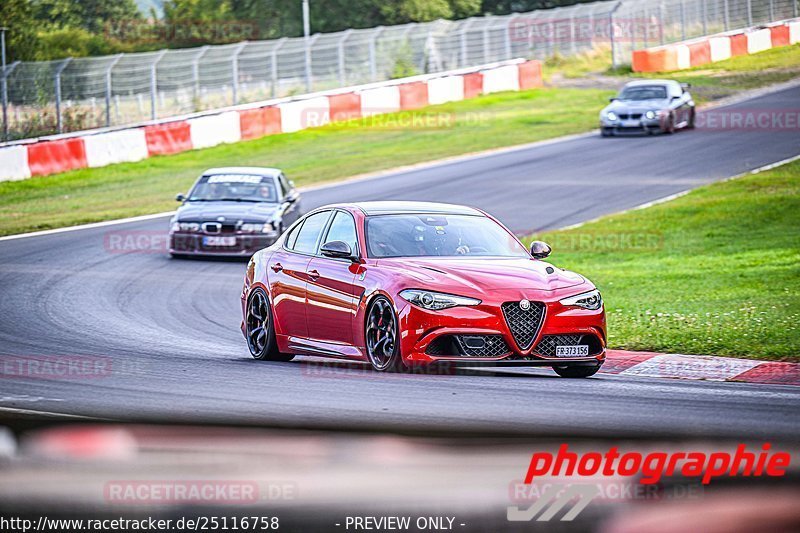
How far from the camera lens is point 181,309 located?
16.5 metres

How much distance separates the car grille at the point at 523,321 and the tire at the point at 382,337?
871mm

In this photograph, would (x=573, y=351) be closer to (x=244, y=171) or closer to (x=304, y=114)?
(x=244, y=171)

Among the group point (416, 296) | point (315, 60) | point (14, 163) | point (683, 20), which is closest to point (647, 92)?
point (315, 60)

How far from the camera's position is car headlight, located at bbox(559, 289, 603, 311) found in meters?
10.6

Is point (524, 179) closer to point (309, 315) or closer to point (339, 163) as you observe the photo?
point (339, 163)

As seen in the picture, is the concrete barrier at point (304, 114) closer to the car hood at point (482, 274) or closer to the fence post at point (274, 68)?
the fence post at point (274, 68)

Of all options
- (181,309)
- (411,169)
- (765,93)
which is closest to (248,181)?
(181,309)

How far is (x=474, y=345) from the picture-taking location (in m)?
10.2

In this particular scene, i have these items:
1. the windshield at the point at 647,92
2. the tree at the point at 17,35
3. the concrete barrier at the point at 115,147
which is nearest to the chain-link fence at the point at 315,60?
the concrete barrier at the point at 115,147

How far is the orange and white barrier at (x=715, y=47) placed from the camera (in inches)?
2064

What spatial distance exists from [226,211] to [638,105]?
58.5 ft

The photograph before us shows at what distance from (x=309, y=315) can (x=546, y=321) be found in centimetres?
231

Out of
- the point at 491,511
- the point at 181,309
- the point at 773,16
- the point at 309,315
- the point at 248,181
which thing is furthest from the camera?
the point at 773,16

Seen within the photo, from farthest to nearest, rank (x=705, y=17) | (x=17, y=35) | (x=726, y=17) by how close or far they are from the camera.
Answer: (x=17, y=35), (x=726, y=17), (x=705, y=17)
